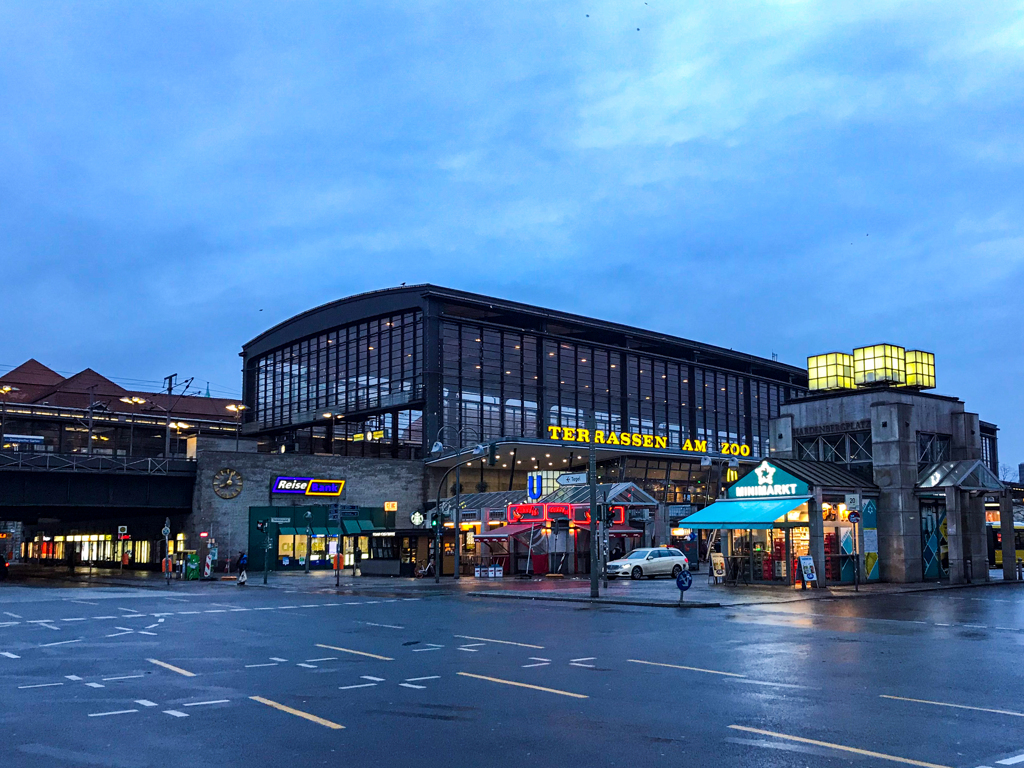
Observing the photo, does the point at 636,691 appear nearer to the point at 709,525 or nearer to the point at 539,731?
the point at 539,731

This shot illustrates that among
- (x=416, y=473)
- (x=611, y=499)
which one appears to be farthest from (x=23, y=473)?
(x=611, y=499)

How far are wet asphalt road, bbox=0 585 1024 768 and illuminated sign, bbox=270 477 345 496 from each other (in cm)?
4176

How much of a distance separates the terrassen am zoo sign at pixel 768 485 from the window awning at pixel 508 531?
15.5 meters

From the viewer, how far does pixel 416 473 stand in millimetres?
76562

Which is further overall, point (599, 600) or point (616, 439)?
point (616, 439)

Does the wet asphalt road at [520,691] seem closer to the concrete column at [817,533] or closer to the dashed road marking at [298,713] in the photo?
the dashed road marking at [298,713]

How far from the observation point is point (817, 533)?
37.4 meters

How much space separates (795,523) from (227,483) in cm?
4195

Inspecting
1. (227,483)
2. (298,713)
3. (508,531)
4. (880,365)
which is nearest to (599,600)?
(880,365)

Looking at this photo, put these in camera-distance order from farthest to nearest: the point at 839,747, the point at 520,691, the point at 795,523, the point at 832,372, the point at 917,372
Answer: the point at 832,372, the point at 917,372, the point at 795,523, the point at 520,691, the point at 839,747

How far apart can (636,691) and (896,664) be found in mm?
5442

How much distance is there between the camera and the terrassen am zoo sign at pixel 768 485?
126 feet

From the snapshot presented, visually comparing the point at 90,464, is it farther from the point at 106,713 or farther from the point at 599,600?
the point at 106,713

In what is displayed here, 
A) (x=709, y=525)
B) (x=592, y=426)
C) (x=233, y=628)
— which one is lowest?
(x=233, y=628)
